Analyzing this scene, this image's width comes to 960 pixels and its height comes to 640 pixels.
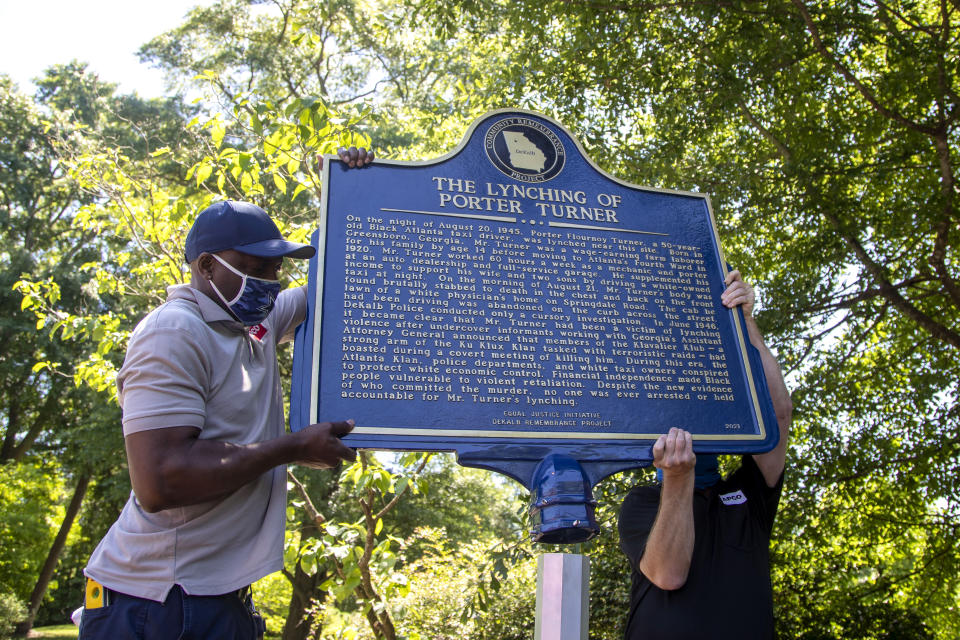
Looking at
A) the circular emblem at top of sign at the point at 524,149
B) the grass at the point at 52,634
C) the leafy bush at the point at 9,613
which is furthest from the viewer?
the grass at the point at 52,634

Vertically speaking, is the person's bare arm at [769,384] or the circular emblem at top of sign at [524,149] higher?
the circular emblem at top of sign at [524,149]

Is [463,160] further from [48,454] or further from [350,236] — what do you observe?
[48,454]

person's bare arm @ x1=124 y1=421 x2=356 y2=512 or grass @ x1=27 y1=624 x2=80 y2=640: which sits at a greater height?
person's bare arm @ x1=124 y1=421 x2=356 y2=512

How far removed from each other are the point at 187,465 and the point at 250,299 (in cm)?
79

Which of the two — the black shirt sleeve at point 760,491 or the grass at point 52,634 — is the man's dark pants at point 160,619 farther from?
the grass at point 52,634

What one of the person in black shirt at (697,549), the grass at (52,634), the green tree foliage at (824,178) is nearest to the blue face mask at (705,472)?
the person in black shirt at (697,549)

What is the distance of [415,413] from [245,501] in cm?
83

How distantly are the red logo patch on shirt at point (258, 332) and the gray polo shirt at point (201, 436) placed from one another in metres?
0.10

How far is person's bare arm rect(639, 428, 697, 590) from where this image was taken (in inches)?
113

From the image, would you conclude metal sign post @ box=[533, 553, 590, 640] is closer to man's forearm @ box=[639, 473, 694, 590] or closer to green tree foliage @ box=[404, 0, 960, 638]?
man's forearm @ box=[639, 473, 694, 590]

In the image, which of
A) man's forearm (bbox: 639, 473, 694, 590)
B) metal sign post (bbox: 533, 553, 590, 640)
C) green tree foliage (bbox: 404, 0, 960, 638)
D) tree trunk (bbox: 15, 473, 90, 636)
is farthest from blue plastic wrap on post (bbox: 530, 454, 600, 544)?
tree trunk (bbox: 15, 473, 90, 636)

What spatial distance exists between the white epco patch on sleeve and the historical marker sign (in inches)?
9.0

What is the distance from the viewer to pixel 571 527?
2.94 m

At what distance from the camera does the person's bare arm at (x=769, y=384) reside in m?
3.51
